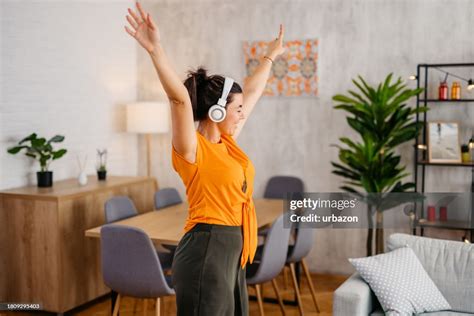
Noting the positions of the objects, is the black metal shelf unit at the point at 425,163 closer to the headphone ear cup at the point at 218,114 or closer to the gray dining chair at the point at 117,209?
the gray dining chair at the point at 117,209

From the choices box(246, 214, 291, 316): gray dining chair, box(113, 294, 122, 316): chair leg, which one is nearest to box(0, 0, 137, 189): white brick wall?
box(113, 294, 122, 316): chair leg

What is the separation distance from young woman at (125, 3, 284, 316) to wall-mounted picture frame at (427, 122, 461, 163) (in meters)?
3.21

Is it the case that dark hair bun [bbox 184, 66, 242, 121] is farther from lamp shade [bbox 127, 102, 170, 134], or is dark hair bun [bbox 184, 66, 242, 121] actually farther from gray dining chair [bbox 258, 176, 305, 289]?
lamp shade [bbox 127, 102, 170, 134]

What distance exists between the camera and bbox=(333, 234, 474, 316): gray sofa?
3182 millimetres

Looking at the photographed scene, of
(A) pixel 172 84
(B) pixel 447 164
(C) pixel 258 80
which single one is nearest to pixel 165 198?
(B) pixel 447 164

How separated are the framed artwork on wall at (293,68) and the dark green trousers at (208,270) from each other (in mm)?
3581

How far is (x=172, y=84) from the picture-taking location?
1.89m

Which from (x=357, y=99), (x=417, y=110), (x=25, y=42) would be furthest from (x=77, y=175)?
(x=417, y=110)

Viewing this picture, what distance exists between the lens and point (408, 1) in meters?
5.25

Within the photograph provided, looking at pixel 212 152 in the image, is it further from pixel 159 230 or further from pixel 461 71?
pixel 461 71

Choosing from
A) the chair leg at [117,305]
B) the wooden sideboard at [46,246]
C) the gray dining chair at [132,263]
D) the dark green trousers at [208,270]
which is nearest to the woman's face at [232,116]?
the dark green trousers at [208,270]

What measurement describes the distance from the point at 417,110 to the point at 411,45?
2.25 feet

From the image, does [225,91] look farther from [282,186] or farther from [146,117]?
[146,117]

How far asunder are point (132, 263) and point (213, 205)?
1581 millimetres
